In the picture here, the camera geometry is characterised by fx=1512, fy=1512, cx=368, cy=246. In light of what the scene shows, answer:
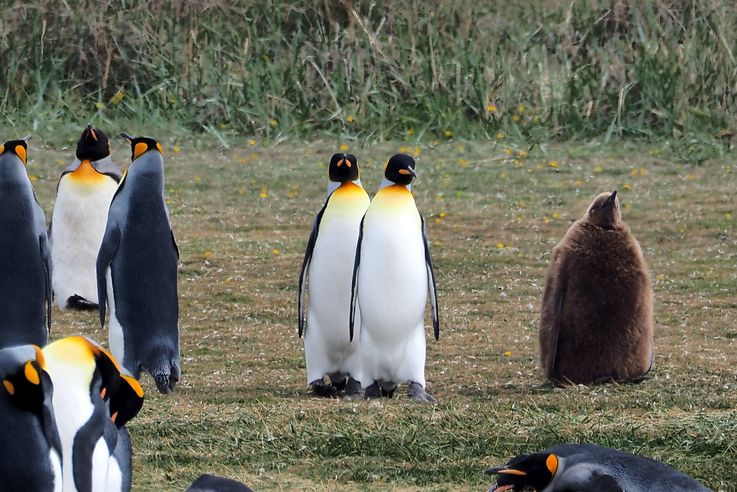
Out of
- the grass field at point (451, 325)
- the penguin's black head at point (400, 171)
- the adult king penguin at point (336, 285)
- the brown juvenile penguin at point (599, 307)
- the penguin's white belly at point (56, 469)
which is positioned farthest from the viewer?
the adult king penguin at point (336, 285)

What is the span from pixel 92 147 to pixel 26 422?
570 centimetres

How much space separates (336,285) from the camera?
277 inches

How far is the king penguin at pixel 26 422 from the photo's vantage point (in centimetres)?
378

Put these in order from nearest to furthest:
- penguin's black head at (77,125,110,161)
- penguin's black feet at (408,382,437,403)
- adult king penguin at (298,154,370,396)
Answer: penguin's black feet at (408,382,437,403) → adult king penguin at (298,154,370,396) → penguin's black head at (77,125,110,161)

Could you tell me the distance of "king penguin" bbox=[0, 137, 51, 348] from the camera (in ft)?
23.4

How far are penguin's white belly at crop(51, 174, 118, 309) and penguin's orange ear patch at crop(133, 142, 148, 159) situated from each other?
2126 millimetres

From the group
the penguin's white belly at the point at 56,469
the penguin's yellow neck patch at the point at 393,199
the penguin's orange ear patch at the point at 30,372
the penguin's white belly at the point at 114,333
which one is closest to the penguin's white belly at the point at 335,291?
the penguin's yellow neck patch at the point at 393,199

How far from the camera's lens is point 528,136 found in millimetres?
14859

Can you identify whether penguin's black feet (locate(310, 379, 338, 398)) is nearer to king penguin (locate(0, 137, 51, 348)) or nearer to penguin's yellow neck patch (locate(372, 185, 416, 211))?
penguin's yellow neck patch (locate(372, 185, 416, 211))

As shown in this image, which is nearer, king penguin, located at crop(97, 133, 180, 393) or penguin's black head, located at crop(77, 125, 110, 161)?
king penguin, located at crop(97, 133, 180, 393)

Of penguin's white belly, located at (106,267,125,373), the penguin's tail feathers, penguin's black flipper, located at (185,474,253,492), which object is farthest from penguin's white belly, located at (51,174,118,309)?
penguin's black flipper, located at (185,474,253,492)

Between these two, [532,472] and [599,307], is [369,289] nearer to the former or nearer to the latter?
[599,307]

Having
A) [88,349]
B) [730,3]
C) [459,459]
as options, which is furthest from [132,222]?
[730,3]

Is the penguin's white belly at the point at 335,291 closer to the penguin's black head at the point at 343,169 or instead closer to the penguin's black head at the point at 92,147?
the penguin's black head at the point at 343,169
